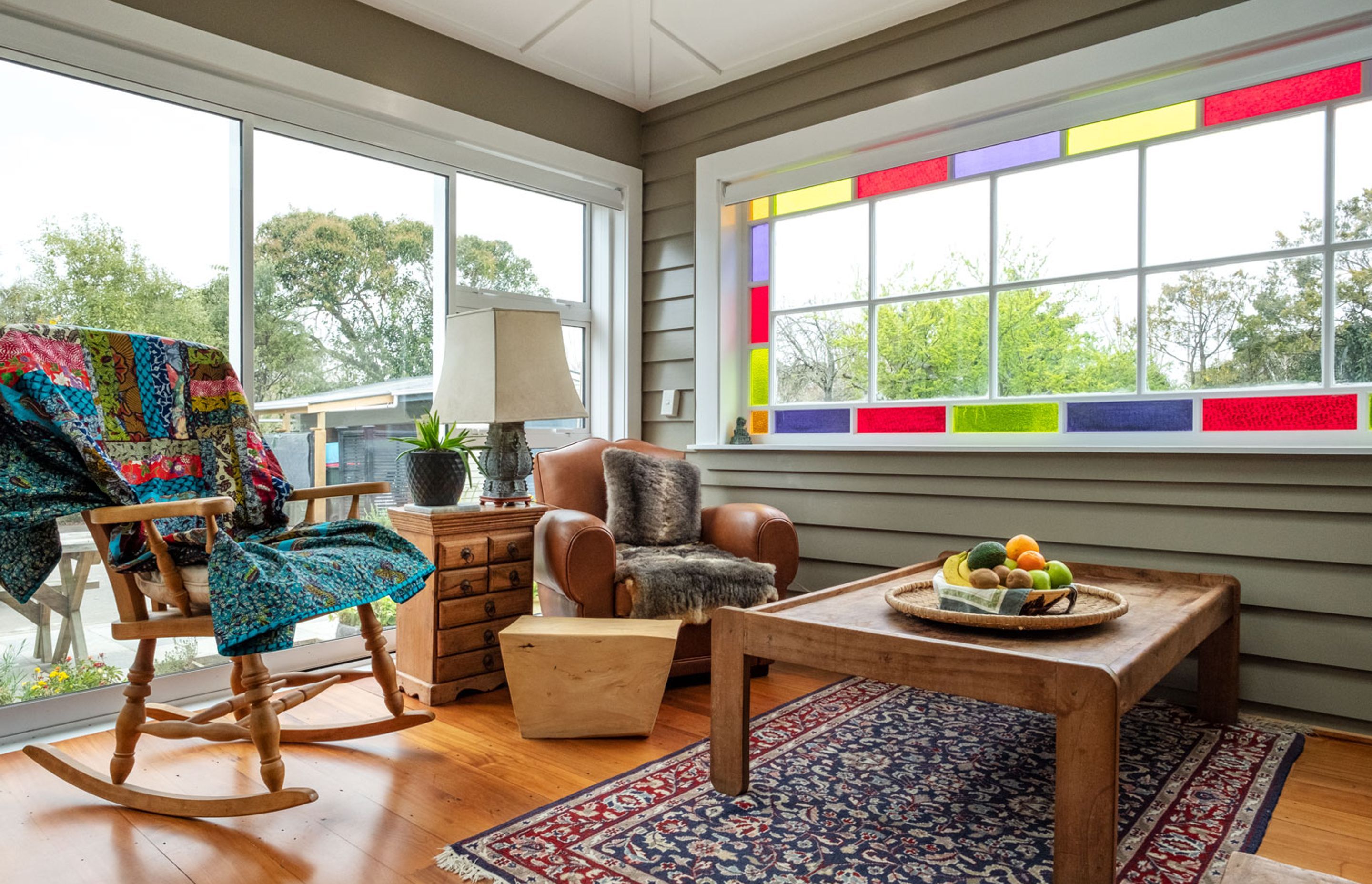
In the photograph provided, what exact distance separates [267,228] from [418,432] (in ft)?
3.02

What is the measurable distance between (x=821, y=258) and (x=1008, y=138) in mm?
894

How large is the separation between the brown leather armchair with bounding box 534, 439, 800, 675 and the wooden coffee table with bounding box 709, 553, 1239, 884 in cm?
63

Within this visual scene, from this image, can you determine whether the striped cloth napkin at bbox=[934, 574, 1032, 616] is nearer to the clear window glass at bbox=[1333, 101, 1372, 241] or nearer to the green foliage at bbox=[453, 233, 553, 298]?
the clear window glass at bbox=[1333, 101, 1372, 241]

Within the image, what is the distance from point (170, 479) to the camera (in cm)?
214

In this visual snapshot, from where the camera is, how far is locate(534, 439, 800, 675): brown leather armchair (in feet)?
8.37

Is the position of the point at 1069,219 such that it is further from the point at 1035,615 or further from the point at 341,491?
the point at 341,491

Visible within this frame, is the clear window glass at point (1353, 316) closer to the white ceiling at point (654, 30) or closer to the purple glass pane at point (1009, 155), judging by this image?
the purple glass pane at point (1009, 155)

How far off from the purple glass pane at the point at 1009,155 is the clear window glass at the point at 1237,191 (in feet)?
1.08

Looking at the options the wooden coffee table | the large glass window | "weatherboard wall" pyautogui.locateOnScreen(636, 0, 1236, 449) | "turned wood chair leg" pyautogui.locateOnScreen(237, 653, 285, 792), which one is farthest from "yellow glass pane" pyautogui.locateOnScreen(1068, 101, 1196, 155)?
"turned wood chair leg" pyautogui.locateOnScreen(237, 653, 285, 792)

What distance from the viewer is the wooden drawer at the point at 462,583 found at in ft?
8.43

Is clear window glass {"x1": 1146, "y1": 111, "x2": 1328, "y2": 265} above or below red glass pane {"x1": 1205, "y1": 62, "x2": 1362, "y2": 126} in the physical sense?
below

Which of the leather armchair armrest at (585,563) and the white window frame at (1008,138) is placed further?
the leather armchair armrest at (585,563)

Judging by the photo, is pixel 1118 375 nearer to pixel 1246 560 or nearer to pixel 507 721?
pixel 1246 560

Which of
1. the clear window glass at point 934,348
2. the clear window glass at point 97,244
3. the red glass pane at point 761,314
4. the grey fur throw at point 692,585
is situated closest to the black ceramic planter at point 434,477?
the grey fur throw at point 692,585
